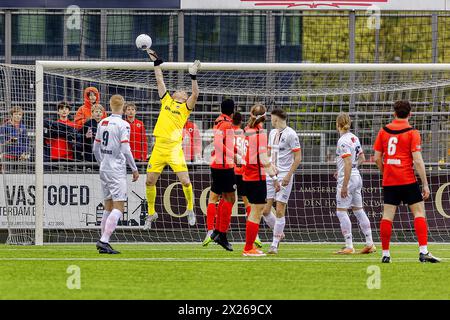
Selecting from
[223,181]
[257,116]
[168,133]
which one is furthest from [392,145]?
[168,133]

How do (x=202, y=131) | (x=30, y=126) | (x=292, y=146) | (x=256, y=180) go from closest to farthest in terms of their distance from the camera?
(x=256, y=180) < (x=292, y=146) < (x=30, y=126) < (x=202, y=131)

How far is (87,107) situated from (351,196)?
17.2 feet

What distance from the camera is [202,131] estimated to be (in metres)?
20.0

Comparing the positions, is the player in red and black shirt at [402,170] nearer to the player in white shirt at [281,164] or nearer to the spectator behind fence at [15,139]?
the player in white shirt at [281,164]

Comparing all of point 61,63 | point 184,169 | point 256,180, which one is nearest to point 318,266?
point 256,180

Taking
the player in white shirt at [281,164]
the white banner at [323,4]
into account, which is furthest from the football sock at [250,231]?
the white banner at [323,4]

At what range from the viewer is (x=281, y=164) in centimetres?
1620

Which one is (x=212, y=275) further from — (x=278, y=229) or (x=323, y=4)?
(x=323, y=4)

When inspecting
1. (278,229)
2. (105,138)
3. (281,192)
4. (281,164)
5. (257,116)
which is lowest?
(278,229)

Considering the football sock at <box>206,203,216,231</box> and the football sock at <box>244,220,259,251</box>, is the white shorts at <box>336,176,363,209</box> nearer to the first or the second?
the football sock at <box>206,203,216,231</box>

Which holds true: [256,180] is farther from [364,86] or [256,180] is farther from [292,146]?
[364,86]

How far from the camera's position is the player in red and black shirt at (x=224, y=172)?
15.7 metres
